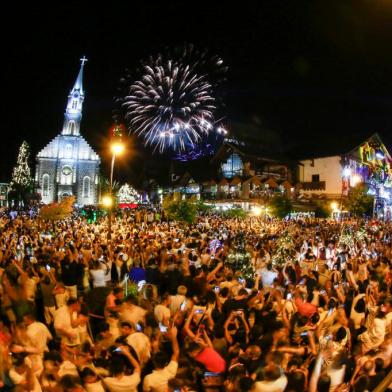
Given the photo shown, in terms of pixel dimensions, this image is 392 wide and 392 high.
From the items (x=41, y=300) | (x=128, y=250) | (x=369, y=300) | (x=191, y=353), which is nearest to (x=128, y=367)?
(x=191, y=353)

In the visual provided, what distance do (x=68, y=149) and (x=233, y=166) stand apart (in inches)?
1395

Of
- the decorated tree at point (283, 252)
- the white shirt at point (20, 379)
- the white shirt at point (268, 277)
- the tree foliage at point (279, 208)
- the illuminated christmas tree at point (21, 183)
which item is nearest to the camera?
the white shirt at point (20, 379)

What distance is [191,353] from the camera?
180 inches

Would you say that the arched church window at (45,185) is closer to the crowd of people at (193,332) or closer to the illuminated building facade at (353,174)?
the illuminated building facade at (353,174)

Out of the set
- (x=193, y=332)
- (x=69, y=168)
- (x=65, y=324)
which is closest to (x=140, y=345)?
(x=193, y=332)

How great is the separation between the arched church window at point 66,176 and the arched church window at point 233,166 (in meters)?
32.4

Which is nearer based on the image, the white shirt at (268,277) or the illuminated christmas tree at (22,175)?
the white shirt at (268,277)

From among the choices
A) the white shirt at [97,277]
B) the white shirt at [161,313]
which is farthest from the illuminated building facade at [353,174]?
the white shirt at [161,313]

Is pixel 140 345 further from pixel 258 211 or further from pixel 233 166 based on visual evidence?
pixel 233 166

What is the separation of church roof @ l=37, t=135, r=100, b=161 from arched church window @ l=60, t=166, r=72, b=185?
220cm

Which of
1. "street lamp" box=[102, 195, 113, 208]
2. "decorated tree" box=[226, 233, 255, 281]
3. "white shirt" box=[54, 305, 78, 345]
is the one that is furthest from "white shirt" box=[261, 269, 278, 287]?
"street lamp" box=[102, 195, 113, 208]

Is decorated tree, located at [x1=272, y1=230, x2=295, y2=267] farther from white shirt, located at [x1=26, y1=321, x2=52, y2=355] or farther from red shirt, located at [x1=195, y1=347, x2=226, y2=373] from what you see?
white shirt, located at [x1=26, y1=321, x2=52, y2=355]

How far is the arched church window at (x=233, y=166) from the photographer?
154 feet

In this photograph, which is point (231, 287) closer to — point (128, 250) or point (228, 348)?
point (228, 348)
